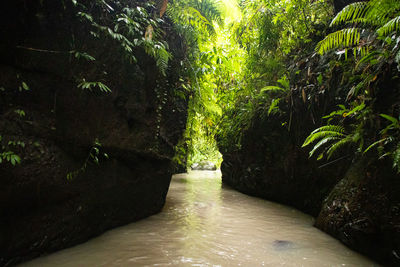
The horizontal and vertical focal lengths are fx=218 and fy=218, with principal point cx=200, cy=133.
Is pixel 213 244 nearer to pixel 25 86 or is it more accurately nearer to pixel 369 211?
pixel 369 211

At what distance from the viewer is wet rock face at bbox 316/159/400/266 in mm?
2334

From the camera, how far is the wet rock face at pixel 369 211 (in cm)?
233

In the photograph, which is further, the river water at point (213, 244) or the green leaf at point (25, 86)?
the river water at point (213, 244)

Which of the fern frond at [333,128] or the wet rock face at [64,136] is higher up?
the fern frond at [333,128]

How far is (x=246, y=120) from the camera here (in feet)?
22.0

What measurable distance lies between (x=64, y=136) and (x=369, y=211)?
3.76 m

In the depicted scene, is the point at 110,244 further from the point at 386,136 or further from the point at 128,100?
the point at 386,136

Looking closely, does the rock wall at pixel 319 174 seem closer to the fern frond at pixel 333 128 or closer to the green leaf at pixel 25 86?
the fern frond at pixel 333 128

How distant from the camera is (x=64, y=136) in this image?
2.61 meters

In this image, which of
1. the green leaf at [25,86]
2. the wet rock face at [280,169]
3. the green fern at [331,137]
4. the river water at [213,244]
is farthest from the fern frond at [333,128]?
the green leaf at [25,86]

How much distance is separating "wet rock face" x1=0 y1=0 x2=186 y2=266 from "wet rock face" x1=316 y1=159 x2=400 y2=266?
9.86 ft

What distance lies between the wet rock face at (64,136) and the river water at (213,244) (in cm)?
32

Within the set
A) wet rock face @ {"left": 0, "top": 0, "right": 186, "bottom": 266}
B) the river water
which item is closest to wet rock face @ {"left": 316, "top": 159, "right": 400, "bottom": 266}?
the river water

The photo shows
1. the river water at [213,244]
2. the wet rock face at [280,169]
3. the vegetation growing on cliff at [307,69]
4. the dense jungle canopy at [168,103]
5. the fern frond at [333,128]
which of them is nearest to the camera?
the dense jungle canopy at [168,103]
